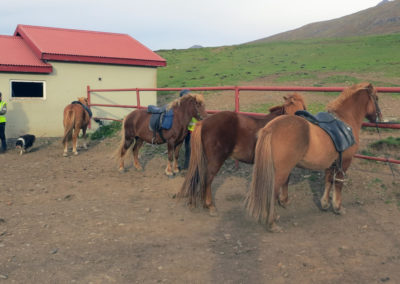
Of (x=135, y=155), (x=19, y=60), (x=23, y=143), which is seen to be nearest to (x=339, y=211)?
(x=135, y=155)

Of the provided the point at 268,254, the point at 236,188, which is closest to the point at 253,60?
the point at 236,188

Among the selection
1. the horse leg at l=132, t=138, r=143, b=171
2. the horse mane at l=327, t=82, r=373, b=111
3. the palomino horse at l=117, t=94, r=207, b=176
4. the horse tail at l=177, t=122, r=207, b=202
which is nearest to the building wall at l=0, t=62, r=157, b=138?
the horse leg at l=132, t=138, r=143, b=171

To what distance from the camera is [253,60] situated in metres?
36.4

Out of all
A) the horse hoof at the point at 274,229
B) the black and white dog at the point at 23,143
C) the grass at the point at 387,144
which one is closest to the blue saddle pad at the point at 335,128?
the horse hoof at the point at 274,229

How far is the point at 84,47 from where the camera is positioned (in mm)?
12781

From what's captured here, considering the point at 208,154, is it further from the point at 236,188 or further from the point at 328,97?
the point at 328,97

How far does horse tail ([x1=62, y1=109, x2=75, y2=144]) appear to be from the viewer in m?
9.05

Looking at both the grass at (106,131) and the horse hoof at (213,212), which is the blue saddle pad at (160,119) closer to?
the horse hoof at (213,212)

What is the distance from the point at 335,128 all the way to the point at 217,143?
151cm

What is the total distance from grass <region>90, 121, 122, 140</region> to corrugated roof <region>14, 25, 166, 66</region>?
8.05 feet

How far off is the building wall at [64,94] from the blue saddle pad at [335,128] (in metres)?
9.23

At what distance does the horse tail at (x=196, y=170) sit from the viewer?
15.4 ft

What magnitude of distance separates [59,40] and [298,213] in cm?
1157

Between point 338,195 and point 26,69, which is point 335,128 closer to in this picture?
point 338,195
